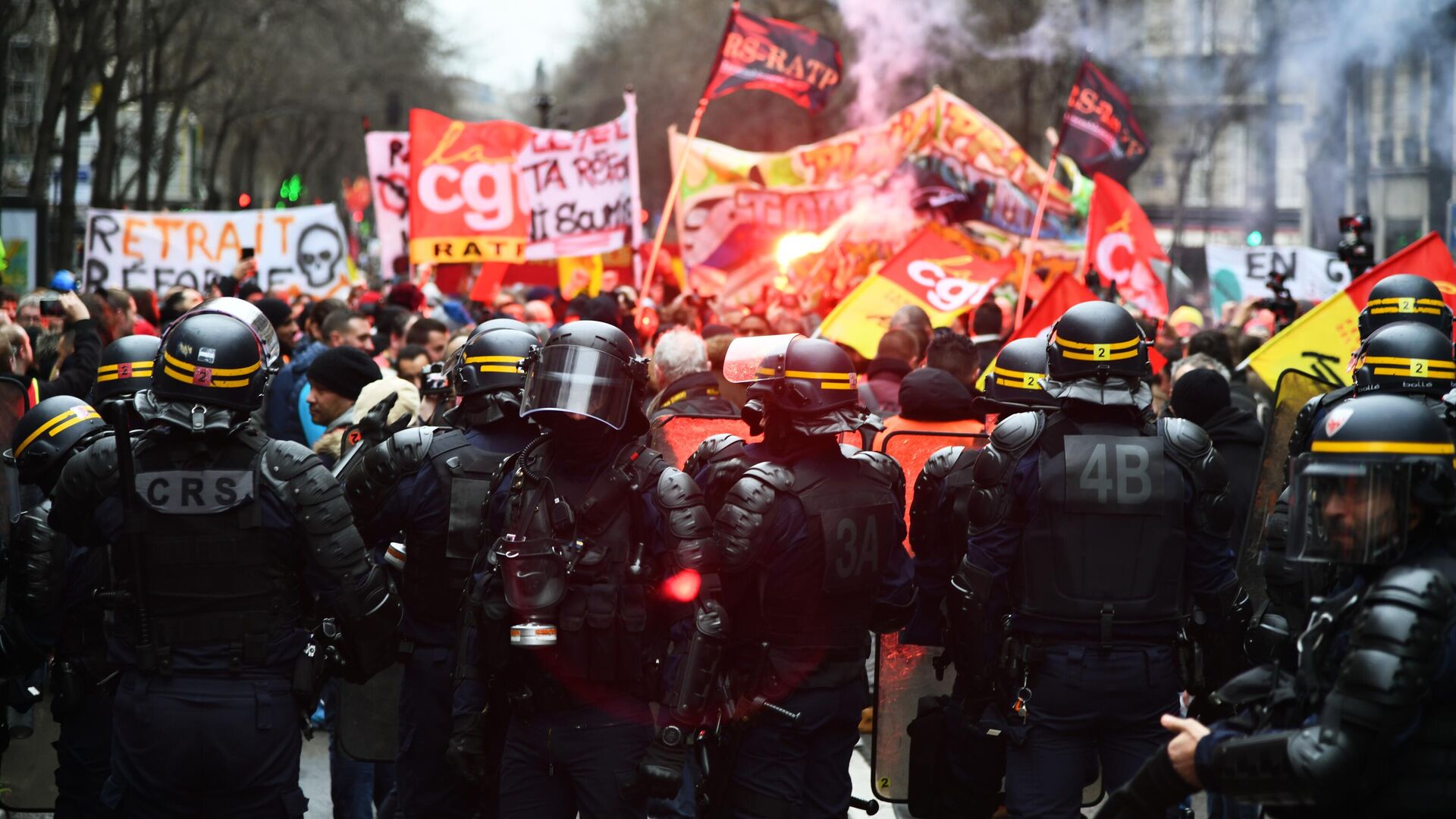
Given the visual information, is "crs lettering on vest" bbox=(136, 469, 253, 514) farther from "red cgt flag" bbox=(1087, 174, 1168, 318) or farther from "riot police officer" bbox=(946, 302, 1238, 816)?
"red cgt flag" bbox=(1087, 174, 1168, 318)

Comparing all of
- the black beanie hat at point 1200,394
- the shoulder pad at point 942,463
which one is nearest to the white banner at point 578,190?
the black beanie hat at point 1200,394

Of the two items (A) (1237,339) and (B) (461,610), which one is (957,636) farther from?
(A) (1237,339)

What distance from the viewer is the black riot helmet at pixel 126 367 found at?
18.6 feet

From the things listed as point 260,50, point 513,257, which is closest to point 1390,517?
point 513,257

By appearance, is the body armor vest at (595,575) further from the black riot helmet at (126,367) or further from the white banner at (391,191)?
the white banner at (391,191)

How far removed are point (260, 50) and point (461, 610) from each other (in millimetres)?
35293

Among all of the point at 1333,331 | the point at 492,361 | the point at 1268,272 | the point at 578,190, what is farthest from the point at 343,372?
the point at 1268,272

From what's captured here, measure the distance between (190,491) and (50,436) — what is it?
945 millimetres

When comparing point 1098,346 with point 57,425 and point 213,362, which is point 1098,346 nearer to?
point 213,362

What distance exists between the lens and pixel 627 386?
4578 mm

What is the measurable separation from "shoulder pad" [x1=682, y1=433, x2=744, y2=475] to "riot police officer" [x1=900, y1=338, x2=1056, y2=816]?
2.84 ft

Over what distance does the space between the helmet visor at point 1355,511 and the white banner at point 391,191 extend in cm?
1407

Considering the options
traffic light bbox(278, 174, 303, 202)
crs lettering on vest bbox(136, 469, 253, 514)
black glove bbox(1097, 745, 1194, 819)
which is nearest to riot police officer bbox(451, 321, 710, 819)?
crs lettering on vest bbox(136, 469, 253, 514)

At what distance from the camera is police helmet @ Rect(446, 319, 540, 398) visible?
17.4ft
